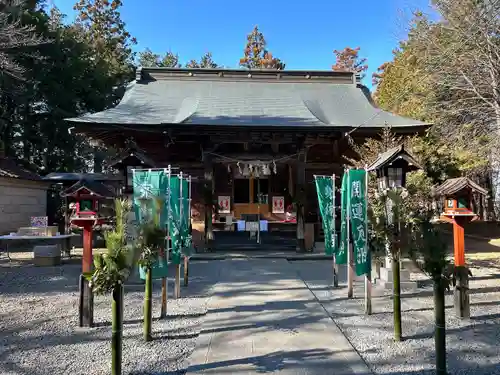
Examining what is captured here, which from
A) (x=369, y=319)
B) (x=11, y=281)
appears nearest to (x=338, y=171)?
(x=369, y=319)

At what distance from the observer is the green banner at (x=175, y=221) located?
5441 mm

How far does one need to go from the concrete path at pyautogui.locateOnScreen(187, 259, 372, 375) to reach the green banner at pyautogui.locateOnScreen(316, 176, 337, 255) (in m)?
0.95

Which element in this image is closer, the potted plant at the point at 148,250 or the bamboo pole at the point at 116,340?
the bamboo pole at the point at 116,340

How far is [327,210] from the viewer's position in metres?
6.37

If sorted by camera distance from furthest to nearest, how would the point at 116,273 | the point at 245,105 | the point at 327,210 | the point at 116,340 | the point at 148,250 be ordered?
1. the point at 245,105
2. the point at 327,210
3. the point at 148,250
4. the point at 116,273
5. the point at 116,340

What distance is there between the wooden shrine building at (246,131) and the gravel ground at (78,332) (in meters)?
2.96

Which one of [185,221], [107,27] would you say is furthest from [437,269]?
[107,27]

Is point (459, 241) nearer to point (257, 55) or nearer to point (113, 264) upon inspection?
point (113, 264)

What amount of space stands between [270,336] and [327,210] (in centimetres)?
279

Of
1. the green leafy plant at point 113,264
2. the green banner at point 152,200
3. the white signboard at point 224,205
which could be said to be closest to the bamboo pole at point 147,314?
the green banner at point 152,200

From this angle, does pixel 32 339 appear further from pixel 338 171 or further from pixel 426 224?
pixel 338 171

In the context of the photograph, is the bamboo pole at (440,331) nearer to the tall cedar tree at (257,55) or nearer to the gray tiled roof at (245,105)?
the gray tiled roof at (245,105)

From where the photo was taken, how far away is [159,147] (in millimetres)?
11352

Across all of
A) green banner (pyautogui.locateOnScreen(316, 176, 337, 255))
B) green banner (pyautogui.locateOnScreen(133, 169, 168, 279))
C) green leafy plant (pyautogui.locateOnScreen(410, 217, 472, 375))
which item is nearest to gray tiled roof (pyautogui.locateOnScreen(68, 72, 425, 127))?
green banner (pyautogui.locateOnScreen(316, 176, 337, 255))
